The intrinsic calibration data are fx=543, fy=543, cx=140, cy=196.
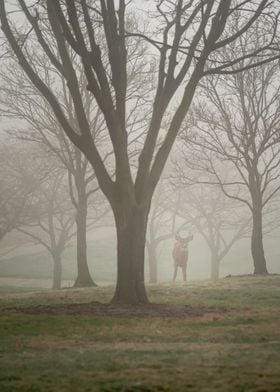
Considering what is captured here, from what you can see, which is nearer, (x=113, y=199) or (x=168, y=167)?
(x=113, y=199)

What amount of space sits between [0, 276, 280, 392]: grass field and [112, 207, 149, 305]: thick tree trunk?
4.87 feet

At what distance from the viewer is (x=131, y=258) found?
11.2 m

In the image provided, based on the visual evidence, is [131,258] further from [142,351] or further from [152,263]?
[152,263]

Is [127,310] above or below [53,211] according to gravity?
below

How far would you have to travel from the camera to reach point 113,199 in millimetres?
11414

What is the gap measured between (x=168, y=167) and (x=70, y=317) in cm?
3445

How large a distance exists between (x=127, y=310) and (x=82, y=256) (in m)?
11.4

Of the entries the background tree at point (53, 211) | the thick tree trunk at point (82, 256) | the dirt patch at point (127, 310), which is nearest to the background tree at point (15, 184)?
the background tree at point (53, 211)

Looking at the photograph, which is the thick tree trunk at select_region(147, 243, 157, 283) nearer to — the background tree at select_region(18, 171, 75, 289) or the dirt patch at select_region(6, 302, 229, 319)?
the background tree at select_region(18, 171, 75, 289)

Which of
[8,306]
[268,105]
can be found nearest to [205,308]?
[8,306]

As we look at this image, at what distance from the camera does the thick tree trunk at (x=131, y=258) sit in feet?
36.5

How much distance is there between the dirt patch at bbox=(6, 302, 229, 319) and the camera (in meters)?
9.83

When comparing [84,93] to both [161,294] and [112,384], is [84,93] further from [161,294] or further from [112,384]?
[112,384]

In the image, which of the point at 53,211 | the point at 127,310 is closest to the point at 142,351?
the point at 127,310
